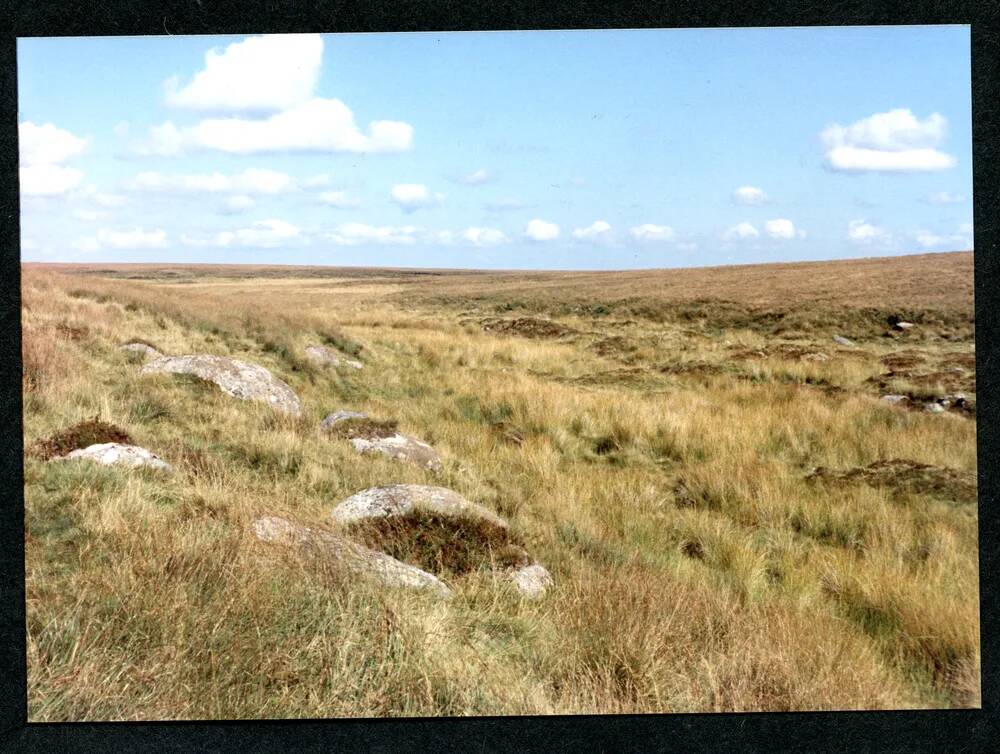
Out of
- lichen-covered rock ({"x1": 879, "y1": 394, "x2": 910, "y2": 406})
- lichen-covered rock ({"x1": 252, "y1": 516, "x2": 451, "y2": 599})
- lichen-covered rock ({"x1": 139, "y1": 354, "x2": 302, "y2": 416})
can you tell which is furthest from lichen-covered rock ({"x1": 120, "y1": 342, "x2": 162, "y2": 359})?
lichen-covered rock ({"x1": 879, "y1": 394, "x2": 910, "y2": 406})

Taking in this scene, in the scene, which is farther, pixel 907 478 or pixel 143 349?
pixel 143 349

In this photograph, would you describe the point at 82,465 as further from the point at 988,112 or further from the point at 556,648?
the point at 988,112

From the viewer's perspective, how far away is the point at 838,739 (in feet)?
12.4

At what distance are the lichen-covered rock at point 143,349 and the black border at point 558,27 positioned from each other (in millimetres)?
5693

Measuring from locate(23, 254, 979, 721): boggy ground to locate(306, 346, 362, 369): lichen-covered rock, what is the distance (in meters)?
0.50

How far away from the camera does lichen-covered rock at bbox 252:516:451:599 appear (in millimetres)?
4422

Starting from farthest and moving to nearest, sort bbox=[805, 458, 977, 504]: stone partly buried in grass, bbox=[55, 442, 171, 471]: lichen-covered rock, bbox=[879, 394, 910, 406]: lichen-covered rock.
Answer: bbox=[879, 394, 910, 406]: lichen-covered rock, bbox=[805, 458, 977, 504]: stone partly buried in grass, bbox=[55, 442, 171, 471]: lichen-covered rock

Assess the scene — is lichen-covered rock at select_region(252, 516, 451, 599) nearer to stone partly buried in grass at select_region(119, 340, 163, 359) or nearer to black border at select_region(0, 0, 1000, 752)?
black border at select_region(0, 0, 1000, 752)

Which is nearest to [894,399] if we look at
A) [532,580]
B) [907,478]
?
[907,478]

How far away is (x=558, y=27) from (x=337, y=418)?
17.3 ft

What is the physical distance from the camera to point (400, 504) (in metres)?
5.47

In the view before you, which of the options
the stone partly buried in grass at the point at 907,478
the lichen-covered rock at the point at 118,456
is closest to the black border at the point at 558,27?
the lichen-covered rock at the point at 118,456

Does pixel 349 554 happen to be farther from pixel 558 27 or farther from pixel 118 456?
pixel 558 27

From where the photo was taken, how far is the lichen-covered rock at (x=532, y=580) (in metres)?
4.91
